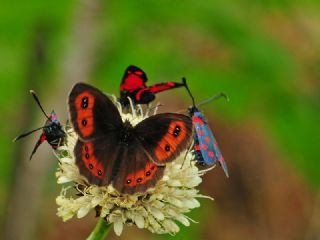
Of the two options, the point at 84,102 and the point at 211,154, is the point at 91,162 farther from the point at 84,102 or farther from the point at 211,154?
the point at 211,154

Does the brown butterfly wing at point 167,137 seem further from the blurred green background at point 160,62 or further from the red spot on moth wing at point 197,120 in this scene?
the blurred green background at point 160,62

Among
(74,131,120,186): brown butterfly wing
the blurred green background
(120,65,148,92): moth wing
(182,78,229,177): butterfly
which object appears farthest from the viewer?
the blurred green background

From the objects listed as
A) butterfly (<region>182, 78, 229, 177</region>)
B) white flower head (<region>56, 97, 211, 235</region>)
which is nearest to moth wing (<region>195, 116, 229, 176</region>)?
butterfly (<region>182, 78, 229, 177</region>)

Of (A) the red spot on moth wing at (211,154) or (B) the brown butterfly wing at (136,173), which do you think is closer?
(B) the brown butterfly wing at (136,173)

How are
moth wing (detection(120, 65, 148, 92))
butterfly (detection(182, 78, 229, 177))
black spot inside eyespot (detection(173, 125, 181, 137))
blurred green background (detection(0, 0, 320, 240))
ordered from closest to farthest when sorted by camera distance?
black spot inside eyespot (detection(173, 125, 181, 137)) → butterfly (detection(182, 78, 229, 177)) → moth wing (detection(120, 65, 148, 92)) → blurred green background (detection(0, 0, 320, 240))

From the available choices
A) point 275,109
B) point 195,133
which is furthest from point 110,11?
point 195,133

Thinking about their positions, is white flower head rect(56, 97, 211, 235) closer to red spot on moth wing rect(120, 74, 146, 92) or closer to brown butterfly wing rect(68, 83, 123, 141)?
brown butterfly wing rect(68, 83, 123, 141)

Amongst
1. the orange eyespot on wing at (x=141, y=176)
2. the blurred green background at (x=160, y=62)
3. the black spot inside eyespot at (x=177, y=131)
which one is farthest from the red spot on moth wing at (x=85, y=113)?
the blurred green background at (x=160, y=62)
